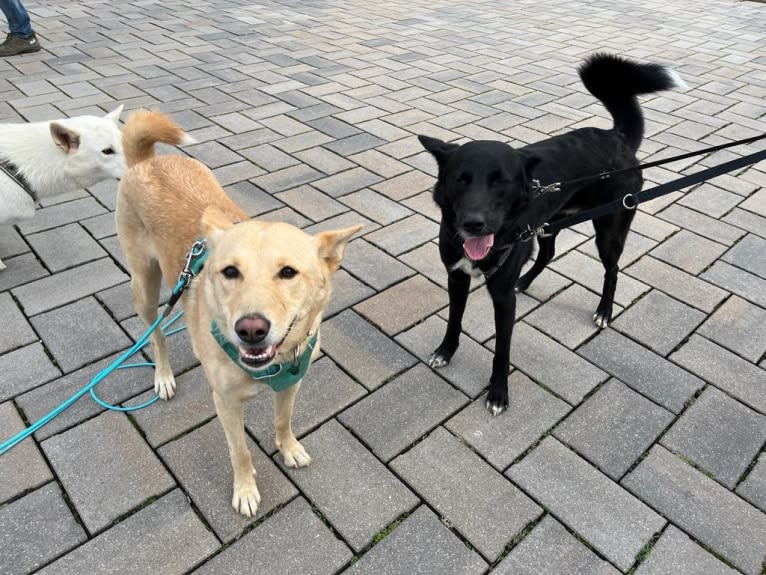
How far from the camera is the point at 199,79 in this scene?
6.62m

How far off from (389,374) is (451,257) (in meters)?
0.75

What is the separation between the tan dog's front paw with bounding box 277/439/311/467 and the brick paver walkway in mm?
55

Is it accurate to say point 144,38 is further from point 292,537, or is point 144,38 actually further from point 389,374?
point 292,537

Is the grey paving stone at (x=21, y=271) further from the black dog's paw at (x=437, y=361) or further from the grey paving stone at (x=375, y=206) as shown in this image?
the black dog's paw at (x=437, y=361)

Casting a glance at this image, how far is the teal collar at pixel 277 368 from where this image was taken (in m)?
1.90

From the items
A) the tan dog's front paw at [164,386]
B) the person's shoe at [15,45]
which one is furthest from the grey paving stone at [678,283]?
the person's shoe at [15,45]

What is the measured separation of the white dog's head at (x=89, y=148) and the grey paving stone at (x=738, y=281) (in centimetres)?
416

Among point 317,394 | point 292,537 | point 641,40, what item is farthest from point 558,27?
point 292,537

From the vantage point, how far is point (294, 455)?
2393mm

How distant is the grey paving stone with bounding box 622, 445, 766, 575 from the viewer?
2.12 meters

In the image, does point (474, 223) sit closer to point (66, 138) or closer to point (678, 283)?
point (678, 283)

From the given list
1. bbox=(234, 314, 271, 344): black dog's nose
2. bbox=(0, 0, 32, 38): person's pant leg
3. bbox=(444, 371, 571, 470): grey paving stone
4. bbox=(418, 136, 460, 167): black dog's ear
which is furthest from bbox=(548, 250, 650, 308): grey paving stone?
bbox=(0, 0, 32, 38): person's pant leg

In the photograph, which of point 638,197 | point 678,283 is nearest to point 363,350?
point 638,197

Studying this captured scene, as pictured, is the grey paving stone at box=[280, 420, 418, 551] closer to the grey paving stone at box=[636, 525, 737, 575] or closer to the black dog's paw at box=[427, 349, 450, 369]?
the black dog's paw at box=[427, 349, 450, 369]
